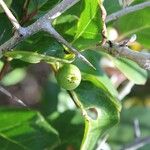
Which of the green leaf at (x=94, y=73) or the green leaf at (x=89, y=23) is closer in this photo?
the green leaf at (x=89, y=23)

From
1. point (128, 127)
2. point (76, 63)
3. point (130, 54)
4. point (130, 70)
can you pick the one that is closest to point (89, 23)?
point (130, 54)

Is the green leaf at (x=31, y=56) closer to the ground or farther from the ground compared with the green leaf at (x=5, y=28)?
farther from the ground

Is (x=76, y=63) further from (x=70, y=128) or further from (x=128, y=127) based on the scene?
(x=128, y=127)

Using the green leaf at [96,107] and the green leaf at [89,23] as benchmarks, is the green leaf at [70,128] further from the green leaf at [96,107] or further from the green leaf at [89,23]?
the green leaf at [89,23]

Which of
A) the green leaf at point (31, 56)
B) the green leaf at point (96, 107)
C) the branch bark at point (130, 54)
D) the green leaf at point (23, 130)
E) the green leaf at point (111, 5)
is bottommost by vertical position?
the green leaf at point (23, 130)

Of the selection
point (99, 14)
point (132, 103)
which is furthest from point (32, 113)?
point (132, 103)

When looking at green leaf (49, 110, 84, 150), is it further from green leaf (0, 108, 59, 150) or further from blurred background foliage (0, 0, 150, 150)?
green leaf (0, 108, 59, 150)

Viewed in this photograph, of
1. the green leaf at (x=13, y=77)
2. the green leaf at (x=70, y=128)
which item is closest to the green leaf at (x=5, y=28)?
the green leaf at (x=70, y=128)

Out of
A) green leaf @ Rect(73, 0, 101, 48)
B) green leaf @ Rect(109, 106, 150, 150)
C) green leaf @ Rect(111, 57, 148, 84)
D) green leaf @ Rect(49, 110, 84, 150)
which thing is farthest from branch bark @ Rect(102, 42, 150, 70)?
green leaf @ Rect(109, 106, 150, 150)
